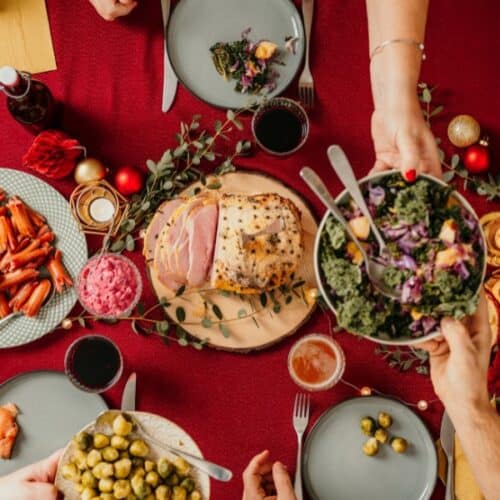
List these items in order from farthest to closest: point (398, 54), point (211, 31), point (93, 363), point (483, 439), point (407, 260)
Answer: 1. point (211, 31)
2. point (93, 363)
3. point (398, 54)
4. point (483, 439)
5. point (407, 260)

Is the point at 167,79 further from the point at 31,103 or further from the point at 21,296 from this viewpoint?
the point at 21,296

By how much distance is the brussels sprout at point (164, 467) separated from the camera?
1.86 metres

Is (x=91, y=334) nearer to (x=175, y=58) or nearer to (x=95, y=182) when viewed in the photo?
(x=95, y=182)

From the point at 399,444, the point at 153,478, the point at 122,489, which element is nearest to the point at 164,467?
the point at 153,478

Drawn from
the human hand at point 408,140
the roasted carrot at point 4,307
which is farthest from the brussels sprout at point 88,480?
the human hand at point 408,140

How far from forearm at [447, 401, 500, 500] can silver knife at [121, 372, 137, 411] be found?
1002 millimetres

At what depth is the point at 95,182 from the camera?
2.06 meters

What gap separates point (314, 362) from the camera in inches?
80.0

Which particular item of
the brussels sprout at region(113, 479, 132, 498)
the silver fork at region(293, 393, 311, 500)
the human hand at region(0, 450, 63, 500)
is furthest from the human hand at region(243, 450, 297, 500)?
the human hand at region(0, 450, 63, 500)

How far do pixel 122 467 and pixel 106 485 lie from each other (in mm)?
72

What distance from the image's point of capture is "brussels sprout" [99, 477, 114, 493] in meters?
1.87

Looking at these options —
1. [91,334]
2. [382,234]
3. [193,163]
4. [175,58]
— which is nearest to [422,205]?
[382,234]

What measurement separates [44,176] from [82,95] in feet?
1.02

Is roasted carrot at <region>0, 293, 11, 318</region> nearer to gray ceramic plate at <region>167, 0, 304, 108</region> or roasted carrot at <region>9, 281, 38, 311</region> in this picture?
roasted carrot at <region>9, 281, 38, 311</region>
